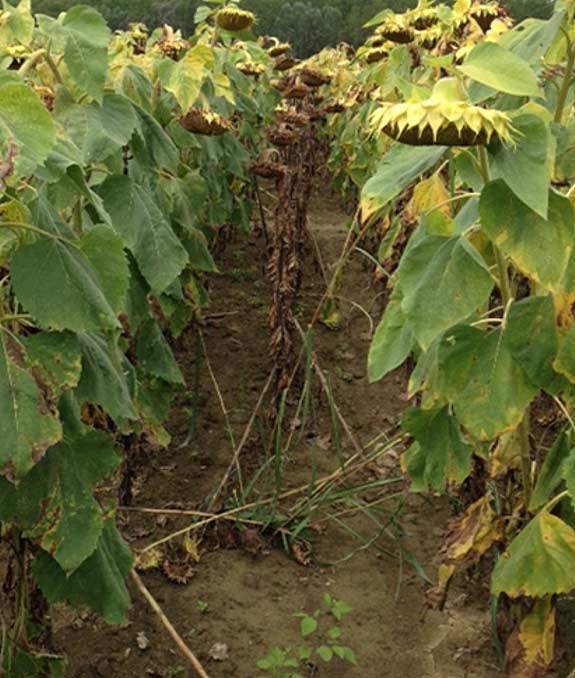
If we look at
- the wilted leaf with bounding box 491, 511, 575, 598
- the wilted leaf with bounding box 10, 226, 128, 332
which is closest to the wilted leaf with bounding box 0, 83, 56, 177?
the wilted leaf with bounding box 10, 226, 128, 332

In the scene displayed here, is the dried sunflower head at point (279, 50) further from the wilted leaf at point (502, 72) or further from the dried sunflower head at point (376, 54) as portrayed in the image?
the wilted leaf at point (502, 72)

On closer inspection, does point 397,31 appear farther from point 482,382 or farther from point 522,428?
point 482,382

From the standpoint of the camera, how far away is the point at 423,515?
3.42 meters

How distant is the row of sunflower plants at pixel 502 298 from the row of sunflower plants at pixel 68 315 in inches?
18.3

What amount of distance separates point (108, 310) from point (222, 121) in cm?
183

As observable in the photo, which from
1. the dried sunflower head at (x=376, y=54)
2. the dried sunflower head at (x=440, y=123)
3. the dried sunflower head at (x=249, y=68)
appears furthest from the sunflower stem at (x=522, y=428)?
the dried sunflower head at (x=249, y=68)

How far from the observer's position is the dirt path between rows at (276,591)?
2.68m

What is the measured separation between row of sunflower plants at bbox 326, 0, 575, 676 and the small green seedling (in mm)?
434

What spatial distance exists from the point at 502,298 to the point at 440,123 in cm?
74

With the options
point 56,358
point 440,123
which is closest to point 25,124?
point 56,358

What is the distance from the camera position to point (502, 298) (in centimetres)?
203

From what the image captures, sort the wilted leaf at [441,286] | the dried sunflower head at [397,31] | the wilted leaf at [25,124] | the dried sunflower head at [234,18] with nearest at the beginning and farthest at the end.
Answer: the wilted leaf at [25,124]
the wilted leaf at [441,286]
the dried sunflower head at [234,18]
the dried sunflower head at [397,31]

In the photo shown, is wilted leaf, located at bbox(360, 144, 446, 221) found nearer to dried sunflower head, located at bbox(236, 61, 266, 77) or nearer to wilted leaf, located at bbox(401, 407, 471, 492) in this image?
wilted leaf, located at bbox(401, 407, 471, 492)

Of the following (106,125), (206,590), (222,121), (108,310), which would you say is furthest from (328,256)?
(108,310)
